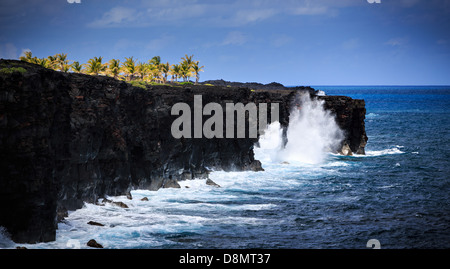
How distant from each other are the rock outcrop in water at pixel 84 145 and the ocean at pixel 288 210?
1.61 meters

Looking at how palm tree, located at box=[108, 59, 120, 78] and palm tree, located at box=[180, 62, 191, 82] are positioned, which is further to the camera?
palm tree, located at box=[180, 62, 191, 82]

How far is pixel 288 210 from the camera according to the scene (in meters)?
46.3

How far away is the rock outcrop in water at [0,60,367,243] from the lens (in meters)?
31.6

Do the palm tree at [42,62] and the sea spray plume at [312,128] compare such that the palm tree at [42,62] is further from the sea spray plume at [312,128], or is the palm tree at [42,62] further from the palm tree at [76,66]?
the sea spray plume at [312,128]

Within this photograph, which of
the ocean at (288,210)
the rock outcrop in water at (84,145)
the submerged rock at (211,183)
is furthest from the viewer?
the submerged rock at (211,183)

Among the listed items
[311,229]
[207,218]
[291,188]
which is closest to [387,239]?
[311,229]

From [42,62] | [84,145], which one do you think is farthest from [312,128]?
[84,145]

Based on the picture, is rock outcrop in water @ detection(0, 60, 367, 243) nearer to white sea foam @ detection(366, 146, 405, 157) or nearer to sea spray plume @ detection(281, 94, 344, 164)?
sea spray plume @ detection(281, 94, 344, 164)

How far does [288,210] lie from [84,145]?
61.9 ft

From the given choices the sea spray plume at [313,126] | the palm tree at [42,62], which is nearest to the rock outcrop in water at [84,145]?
the sea spray plume at [313,126]

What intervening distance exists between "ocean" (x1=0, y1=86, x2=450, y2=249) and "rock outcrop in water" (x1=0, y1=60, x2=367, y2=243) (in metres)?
1.61

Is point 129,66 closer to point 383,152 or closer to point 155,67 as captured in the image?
point 155,67

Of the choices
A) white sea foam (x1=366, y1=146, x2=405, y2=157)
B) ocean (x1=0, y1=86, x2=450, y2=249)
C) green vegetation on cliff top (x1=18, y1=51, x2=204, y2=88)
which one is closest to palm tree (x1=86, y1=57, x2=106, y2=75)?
green vegetation on cliff top (x1=18, y1=51, x2=204, y2=88)

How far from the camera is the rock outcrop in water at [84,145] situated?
104 ft
